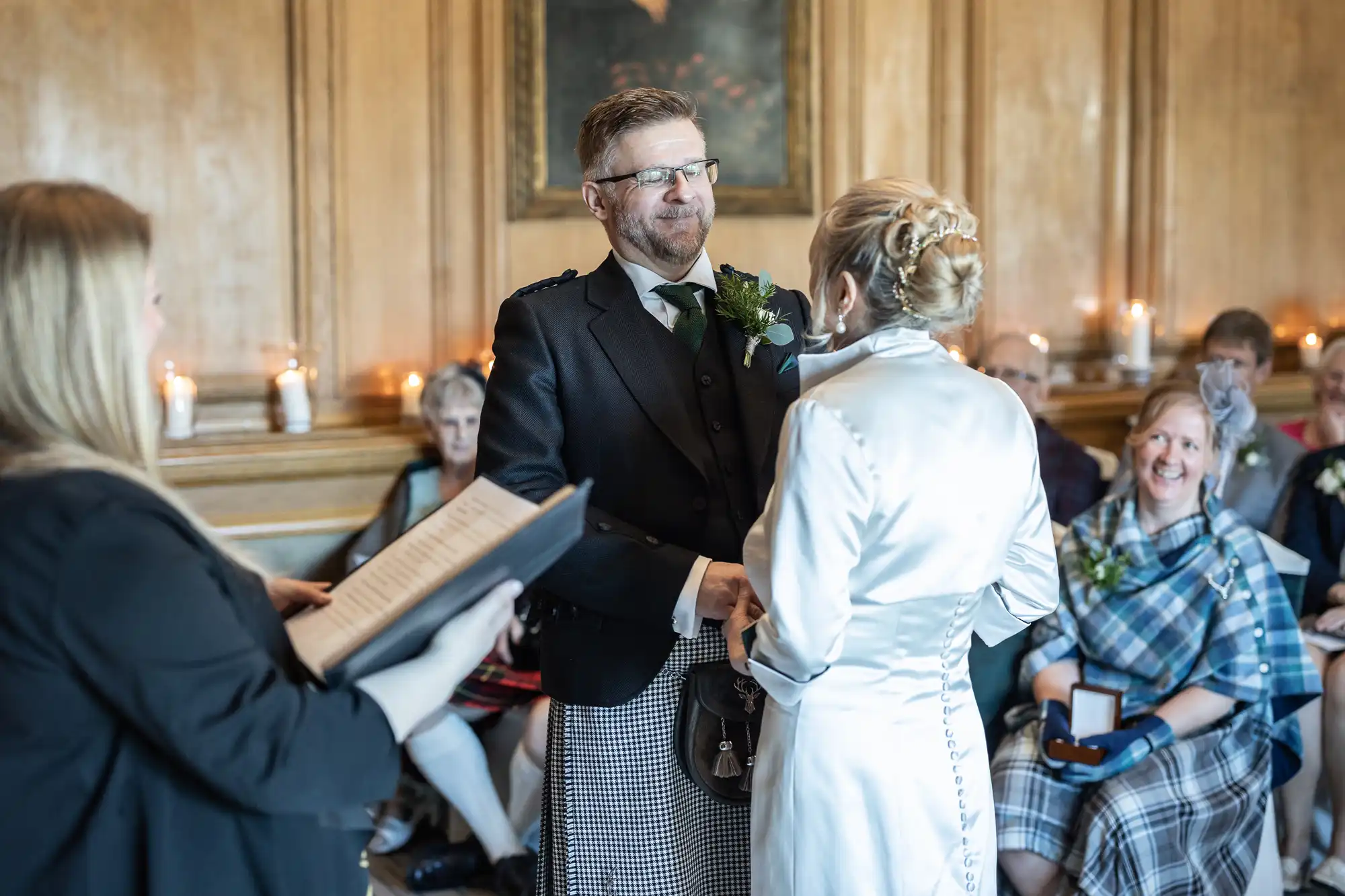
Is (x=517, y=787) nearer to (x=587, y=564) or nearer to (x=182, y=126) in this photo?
(x=587, y=564)

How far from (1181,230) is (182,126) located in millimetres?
4048

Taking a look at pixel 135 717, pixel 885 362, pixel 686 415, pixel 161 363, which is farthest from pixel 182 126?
pixel 135 717

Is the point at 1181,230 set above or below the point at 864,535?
above

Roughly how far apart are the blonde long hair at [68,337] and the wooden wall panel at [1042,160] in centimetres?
466

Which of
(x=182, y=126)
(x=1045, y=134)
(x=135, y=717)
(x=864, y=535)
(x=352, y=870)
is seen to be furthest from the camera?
(x=1045, y=134)

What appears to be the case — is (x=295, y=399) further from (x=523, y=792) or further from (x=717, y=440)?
(x=717, y=440)

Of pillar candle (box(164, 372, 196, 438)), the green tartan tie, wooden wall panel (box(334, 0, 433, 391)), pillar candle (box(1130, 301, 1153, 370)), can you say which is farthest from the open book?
pillar candle (box(1130, 301, 1153, 370))

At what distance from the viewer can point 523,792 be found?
389 centimetres

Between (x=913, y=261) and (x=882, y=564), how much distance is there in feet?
1.36

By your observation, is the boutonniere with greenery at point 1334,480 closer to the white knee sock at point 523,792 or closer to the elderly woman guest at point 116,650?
the white knee sock at point 523,792

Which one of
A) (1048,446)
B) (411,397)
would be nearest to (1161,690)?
(1048,446)

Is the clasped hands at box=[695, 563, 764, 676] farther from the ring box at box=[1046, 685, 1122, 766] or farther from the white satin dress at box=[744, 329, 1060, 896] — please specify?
the ring box at box=[1046, 685, 1122, 766]

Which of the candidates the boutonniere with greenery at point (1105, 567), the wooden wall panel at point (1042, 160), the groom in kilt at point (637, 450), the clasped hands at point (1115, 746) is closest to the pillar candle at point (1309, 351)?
the wooden wall panel at point (1042, 160)

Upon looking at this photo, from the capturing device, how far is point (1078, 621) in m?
3.50
